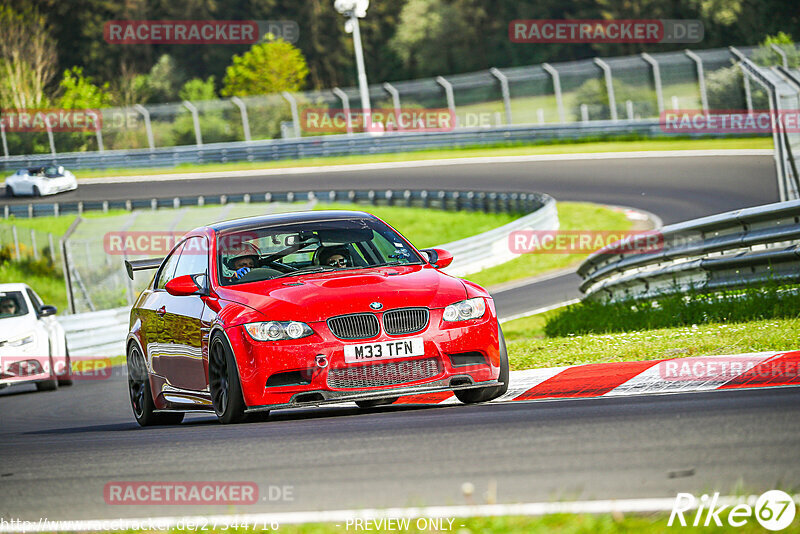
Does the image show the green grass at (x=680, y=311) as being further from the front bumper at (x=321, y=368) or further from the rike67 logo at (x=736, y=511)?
the rike67 logo at (x=736, y=511)

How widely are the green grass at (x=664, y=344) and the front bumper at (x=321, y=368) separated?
6.93 ft

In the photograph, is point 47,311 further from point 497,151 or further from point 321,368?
point 497,151

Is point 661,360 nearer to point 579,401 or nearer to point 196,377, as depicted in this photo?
point 579,401

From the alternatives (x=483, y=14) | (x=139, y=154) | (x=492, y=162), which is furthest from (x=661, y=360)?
(x=483, y=14)

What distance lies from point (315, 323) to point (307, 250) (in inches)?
50.6

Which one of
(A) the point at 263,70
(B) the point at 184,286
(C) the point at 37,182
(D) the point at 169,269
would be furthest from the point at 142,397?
(A) the point at 263,70

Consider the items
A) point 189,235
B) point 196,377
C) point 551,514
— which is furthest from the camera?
point 189,235

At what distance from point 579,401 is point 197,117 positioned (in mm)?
44604

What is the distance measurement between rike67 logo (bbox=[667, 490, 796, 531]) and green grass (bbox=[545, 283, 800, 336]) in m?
6.27

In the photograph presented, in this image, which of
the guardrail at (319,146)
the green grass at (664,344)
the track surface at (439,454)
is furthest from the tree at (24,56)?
the track surface at (439,454)

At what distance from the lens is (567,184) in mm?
31766

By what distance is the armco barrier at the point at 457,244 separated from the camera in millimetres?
18438

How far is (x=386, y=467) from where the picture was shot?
16.7 ft

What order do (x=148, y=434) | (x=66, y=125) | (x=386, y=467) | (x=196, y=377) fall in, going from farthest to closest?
(x=66, y=125)
(x=196, y=377)
(x=148, y=434)
(x=386, y=467)
